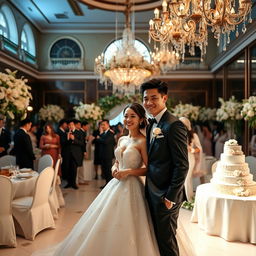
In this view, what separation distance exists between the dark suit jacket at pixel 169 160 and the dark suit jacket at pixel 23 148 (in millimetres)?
3954

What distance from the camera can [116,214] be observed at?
2.81 meters

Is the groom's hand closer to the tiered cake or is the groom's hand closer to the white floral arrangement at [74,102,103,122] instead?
the tiered cake

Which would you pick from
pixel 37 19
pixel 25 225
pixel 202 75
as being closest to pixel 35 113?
pixel 37 19

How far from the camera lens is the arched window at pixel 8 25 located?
1044 centimetres

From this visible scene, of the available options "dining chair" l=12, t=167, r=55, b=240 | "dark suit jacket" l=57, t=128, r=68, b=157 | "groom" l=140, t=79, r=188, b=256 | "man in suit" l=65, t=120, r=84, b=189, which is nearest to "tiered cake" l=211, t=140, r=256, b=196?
"groom" l=140, t=79, r=188, b=256

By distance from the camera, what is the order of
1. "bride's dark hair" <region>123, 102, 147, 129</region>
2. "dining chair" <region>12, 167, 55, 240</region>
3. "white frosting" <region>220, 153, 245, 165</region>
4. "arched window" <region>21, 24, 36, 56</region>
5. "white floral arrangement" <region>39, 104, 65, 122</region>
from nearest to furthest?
"bride's dark hair" <region>123, 102, 147, 129</region>, "dining chair" <region>12, 167, 55, 240</region>, "white frosting" <region>220, 153, 245, 165</region>, "arched window" <region>21, 24, 36, 56</region>, "white floral arrangement" <region>39, 104, 65, 122</region>

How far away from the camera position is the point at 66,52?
14047 millimetres

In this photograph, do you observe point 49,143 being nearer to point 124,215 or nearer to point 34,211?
point 34,211

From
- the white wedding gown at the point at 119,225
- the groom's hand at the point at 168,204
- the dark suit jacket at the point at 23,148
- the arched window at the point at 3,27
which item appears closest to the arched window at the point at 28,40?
the arched window at the point at 3,27

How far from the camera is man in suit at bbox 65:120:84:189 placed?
7.88m

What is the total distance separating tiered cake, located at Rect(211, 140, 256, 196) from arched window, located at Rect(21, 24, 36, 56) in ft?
33.1

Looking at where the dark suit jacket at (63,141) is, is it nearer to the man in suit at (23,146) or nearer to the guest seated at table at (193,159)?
the man in suit at (23,146)

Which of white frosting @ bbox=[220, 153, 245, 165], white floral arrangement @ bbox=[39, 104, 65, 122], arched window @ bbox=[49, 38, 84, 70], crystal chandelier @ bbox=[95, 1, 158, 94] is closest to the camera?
white frosting @ bbox=[220, 153, 245, 165]

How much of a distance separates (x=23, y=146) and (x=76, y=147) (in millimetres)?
2024
